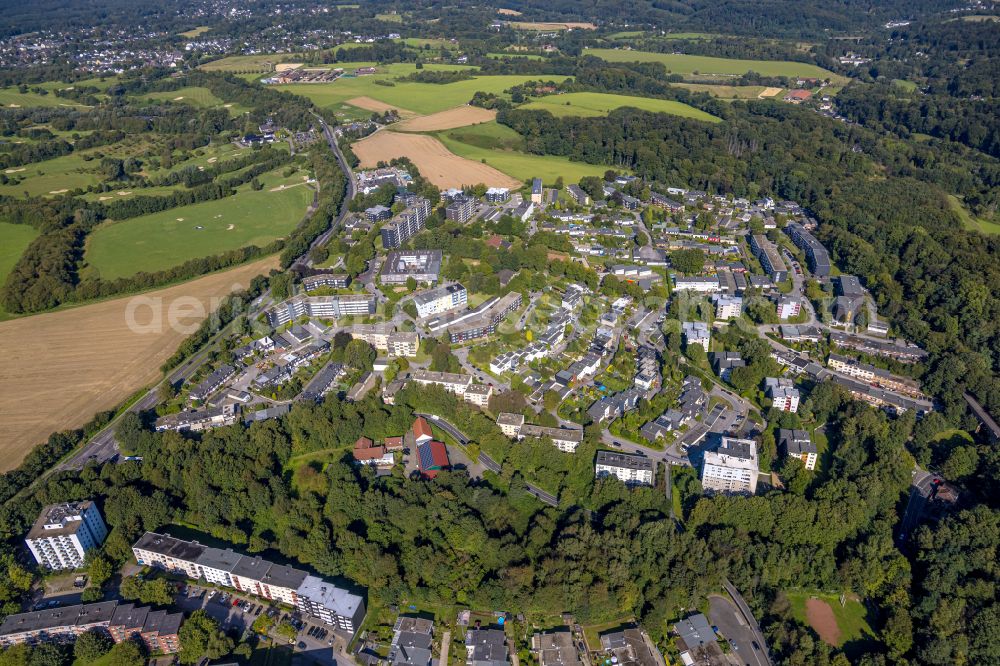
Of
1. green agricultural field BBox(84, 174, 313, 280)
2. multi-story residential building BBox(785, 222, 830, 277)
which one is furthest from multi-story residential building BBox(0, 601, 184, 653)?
multi-story residential building BBox(785, 222, 830, 277)

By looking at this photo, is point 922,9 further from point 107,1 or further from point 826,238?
point 107,1

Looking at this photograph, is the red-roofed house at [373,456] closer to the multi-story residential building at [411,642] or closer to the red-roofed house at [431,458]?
the red-roofed house at [431,458]

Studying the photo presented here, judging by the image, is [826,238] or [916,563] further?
[826,238]

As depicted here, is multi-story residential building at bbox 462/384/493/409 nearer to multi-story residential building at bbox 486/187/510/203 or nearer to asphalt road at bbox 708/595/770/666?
asphalt road at bbox 708/595/770/666

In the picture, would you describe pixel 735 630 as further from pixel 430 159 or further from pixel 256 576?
pixel 430 159

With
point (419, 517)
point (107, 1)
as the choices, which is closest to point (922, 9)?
point (419, 517)

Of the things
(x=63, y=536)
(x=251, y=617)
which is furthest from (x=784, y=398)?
(x=63, y=536)

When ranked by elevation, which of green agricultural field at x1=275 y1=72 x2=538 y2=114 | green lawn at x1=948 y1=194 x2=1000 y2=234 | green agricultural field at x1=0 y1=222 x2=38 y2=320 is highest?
green agricultural field at x1=275 y1=72 x2=538 y2=114
